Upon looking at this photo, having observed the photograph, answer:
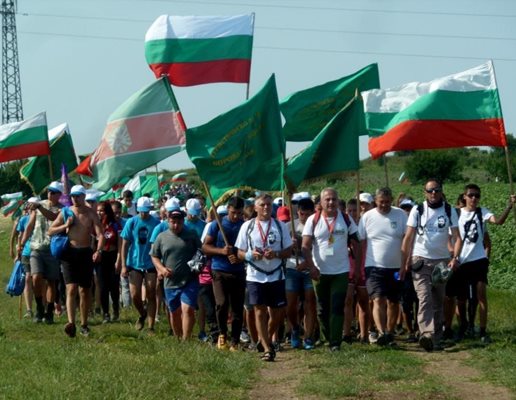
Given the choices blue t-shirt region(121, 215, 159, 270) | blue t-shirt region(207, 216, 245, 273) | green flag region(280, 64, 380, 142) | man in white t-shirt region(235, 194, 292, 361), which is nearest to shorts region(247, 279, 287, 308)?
man in white t-shirt region(235, 194, 292, 361)

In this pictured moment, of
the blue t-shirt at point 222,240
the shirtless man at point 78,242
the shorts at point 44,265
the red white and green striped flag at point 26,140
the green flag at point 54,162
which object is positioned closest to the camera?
the blue t-shirt at point 222,240

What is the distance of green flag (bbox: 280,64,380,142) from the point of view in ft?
58.7

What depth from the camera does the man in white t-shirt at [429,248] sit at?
13461mm

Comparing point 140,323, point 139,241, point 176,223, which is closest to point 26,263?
point 140,323

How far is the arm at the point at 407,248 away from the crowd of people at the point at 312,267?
0.01 metres

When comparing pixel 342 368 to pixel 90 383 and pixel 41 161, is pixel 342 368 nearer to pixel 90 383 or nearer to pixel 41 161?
pixel 90 383

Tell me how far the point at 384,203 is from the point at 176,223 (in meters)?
2.60

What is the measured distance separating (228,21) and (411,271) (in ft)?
17.0

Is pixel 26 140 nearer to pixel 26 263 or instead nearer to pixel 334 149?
pixel 26 263

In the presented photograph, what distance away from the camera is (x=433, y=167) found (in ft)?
250

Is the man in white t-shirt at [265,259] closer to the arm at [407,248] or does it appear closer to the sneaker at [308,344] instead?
the sneaker at [308,344]

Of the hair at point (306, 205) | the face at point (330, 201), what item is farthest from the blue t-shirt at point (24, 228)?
the face at point (330, 201)

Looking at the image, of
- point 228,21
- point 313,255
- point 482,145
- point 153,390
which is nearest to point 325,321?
point 313,255

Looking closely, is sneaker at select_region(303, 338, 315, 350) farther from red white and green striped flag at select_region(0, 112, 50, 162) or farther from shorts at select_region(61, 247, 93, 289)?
red white and green striped flag at select_region(0, 112, 50, 162)
